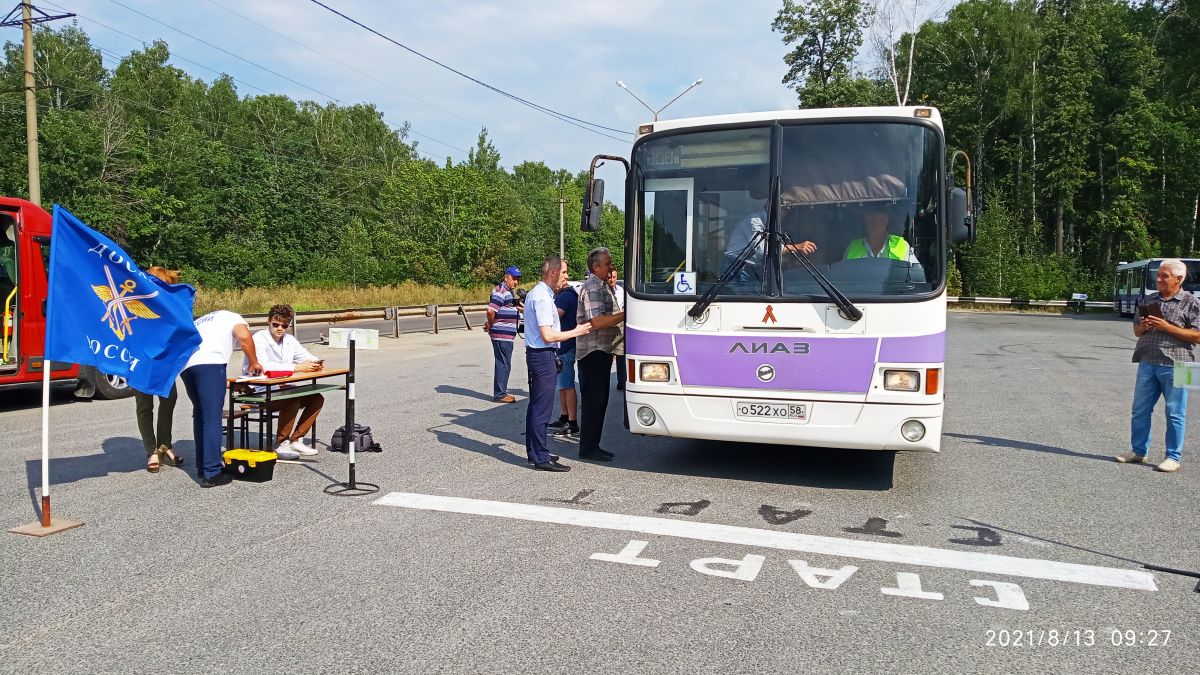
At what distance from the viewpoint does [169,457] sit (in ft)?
25.9

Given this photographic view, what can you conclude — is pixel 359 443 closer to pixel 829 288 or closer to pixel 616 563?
pixel 616 563

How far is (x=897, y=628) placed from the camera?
425 cm

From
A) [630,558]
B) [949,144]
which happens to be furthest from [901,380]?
[949,144]

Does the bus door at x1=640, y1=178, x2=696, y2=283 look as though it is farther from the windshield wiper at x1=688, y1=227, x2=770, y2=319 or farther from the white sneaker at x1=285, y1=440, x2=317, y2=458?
the white sneaker at x1=285, y1=440, x2=317, y2=458

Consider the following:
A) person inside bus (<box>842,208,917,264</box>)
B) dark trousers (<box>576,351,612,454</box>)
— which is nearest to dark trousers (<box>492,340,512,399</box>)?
dark trousers (<box>576,351,612,454</box>)

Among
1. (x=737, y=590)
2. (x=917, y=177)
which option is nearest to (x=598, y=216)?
(x=917, y=177)

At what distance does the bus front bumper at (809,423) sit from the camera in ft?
21.8

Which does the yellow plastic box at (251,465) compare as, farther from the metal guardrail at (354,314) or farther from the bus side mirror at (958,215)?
the metal guardrail at (354,314)

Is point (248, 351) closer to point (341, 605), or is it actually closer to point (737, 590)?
point (341, 605)

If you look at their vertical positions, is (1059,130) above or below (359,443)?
above

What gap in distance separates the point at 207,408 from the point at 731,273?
13.7ft

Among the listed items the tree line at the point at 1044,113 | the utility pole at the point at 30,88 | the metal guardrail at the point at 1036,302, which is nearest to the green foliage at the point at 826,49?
the tree line at the point at 1044,113

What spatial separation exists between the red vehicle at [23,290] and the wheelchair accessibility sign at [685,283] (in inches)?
326

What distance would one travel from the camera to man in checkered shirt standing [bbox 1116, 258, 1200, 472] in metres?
7.84
